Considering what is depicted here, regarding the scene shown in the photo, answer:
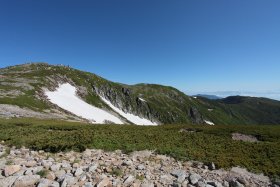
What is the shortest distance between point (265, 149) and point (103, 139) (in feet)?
50.9

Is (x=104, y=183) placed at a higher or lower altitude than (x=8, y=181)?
lower

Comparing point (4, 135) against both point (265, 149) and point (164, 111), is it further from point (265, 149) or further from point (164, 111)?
point (164, 111)

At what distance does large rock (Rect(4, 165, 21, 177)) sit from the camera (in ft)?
49.7

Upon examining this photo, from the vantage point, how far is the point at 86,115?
275 feet

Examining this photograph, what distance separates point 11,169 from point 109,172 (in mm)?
6221

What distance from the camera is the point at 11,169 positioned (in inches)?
609

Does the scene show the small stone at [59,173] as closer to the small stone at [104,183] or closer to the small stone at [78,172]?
the small stone at [78,172]

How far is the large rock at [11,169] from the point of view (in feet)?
49.7

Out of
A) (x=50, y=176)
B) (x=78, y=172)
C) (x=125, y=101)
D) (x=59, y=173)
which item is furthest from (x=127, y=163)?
(x=125, y=101)

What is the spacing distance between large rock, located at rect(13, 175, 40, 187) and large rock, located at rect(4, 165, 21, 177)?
115 cm

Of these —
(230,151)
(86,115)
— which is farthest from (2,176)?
(86,115)

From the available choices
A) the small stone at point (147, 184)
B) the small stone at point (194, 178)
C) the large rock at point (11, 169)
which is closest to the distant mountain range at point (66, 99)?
the large rock at point (11, 169)

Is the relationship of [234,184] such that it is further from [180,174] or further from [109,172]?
[109,172]

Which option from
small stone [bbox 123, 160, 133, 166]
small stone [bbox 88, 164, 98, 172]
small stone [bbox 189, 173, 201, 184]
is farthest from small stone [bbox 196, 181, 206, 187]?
small stone [bbox 88, 164, 98, 172]
